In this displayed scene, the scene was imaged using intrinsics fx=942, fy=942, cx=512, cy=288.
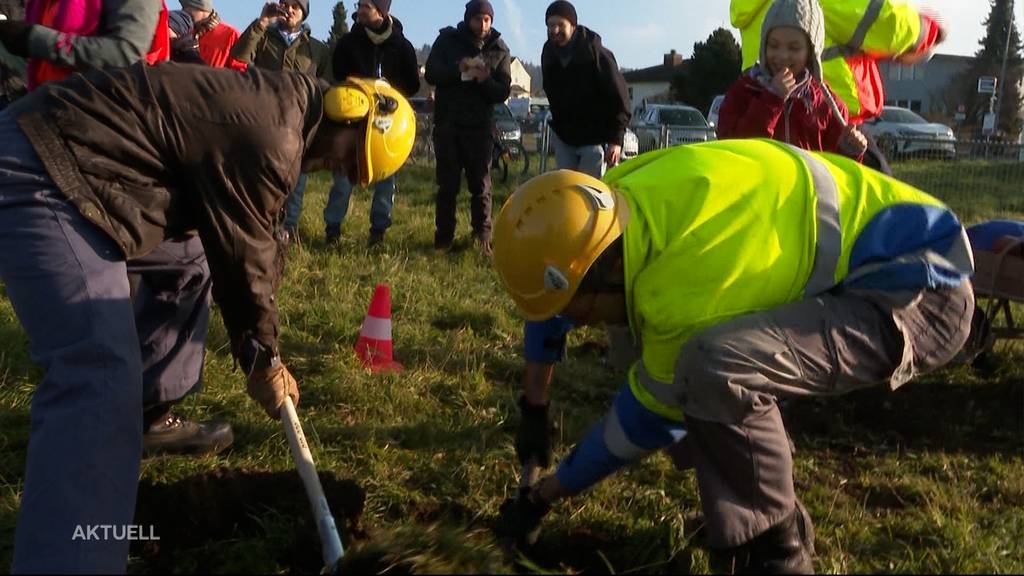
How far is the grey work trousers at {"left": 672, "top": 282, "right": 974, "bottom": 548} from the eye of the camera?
2.33 metres

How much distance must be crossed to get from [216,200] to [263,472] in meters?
1.03

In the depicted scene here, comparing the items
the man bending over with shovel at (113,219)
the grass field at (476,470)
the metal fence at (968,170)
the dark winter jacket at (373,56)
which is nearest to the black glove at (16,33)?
the man bending over with shovel at (113,219)

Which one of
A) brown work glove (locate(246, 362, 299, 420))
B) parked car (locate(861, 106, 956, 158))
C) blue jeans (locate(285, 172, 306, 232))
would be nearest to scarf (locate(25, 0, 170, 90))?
brown work glove (locate(246, 362, 299, 420))

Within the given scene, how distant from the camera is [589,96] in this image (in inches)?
265

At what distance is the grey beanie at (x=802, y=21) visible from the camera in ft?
12.1

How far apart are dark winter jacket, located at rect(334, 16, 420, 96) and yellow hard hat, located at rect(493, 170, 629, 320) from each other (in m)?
4.59

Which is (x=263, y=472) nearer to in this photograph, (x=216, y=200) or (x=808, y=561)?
(x=216, y=200)

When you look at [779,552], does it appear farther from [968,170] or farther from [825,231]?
[968,170]

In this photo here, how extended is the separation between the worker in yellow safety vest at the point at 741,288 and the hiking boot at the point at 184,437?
1.47 meters

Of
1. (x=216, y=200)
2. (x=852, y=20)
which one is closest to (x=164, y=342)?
(x=216, y=200)

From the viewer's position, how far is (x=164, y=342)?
3.16 m

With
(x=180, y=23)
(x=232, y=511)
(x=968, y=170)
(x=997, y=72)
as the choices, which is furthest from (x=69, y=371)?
(x=997, y=72)

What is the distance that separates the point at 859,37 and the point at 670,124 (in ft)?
49.4

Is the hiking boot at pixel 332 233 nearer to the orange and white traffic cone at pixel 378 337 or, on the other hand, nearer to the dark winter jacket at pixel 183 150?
the orange and white traffic cone at pixel 378 337
